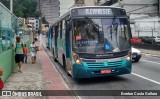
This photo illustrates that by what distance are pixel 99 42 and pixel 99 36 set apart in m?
A: 0.24

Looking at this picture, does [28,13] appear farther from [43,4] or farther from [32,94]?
[32,94]

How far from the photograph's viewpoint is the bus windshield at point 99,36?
40.1 feet

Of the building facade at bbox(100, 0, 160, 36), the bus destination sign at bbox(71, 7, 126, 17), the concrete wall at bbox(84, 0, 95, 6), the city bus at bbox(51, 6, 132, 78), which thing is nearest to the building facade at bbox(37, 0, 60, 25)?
the building facade at bbox(100, 0, 160, 36)

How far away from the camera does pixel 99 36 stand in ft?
40.5

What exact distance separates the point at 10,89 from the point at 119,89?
3.46 meters

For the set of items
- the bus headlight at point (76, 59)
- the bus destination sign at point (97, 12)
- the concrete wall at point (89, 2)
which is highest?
the concrete wall at point (89, 2)

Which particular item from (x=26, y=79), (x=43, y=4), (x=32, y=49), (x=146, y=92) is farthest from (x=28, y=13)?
(x=146, y=92)

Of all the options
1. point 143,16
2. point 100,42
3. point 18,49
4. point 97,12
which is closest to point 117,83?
point 100,42

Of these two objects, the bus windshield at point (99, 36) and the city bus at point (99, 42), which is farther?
the bus windshield at point (99, 36)

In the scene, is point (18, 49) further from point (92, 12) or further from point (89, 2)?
point (89, 2)

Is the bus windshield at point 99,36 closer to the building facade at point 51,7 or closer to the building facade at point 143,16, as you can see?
the building facade at point 143,16

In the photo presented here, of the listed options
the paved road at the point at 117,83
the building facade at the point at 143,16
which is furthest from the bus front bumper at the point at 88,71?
the building facade at the point at 143,16

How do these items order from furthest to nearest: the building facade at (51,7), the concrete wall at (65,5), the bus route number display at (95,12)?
the building facade at (51,7)
the concrete wall at (65,5)
the bus route number display at (95,12)

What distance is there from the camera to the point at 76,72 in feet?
40.0
